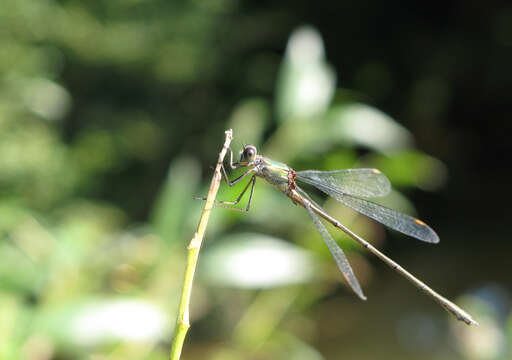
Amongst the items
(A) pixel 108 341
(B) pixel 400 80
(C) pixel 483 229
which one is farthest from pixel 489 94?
(A) pixel 108 341

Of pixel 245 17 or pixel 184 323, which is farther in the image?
pixel 245 17

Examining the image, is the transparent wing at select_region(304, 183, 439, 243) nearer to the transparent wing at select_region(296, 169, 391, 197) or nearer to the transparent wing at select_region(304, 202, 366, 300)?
the transparent wing at select_region(296, 169, 391, 197)

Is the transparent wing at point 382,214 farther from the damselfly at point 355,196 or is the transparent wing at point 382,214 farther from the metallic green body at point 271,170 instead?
the metallic green body at point 271,170

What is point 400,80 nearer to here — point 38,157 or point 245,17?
point 245,17

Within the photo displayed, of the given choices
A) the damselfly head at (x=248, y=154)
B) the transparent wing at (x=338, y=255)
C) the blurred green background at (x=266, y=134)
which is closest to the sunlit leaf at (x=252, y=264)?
the blurred green background at (x=266, y=134)

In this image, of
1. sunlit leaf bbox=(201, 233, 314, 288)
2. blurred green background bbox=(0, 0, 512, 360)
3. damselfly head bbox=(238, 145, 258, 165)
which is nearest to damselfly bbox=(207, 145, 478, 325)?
damselfly head bbox=(238, 145, 258, 165)

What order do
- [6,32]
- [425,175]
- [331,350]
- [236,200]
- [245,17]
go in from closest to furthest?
1. [236,200]
2. [425,175]
3. [6,32]
4. [331,350]
5. [245,17]
